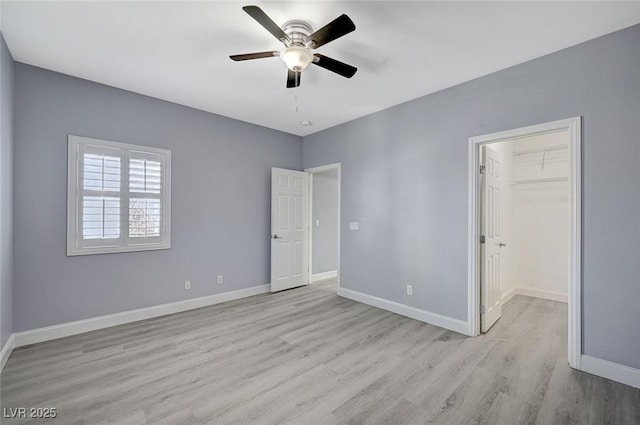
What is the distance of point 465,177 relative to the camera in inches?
123

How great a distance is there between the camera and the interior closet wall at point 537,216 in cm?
421

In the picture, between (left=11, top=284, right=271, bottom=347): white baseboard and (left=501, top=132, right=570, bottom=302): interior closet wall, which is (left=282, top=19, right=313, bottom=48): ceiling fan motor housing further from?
(left=11, top=284, right=271, bottom=347): white baseboard

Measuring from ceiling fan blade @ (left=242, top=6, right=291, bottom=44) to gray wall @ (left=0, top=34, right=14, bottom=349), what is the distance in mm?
2342

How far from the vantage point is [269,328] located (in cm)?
325

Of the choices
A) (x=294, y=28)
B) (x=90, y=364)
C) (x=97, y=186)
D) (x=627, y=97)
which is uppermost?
(x=294, y=28)

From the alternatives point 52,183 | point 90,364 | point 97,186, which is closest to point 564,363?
point 90,364

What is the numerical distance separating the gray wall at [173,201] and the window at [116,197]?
0.09m

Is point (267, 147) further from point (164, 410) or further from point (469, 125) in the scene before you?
point (164, 410)

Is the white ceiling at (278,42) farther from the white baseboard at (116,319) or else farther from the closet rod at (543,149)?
the white baseboard at (116,319)

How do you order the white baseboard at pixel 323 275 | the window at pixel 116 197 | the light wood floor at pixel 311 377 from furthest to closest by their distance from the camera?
the white baseboard at pixel 323 275
the window at pixel 116 197
the light wood floor at pixel 311 377

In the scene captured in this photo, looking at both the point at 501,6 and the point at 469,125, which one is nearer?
the point at 501,6

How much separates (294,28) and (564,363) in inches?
146

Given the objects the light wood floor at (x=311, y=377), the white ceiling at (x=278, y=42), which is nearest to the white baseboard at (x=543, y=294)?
the light wood floor at (x=311, y=377)

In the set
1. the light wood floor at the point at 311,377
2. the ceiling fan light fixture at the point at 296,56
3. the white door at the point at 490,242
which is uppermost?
the ceiling fan light fixture at the point at 296,56
